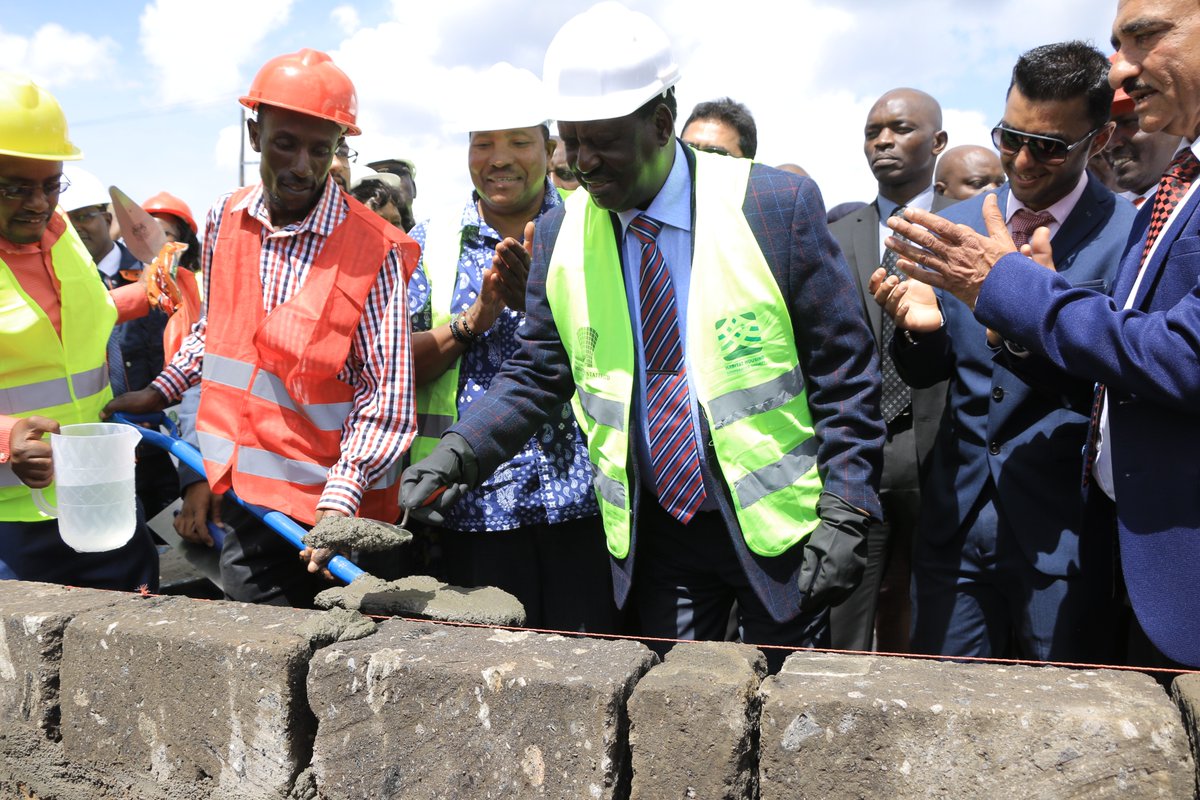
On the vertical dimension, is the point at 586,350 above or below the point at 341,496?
above

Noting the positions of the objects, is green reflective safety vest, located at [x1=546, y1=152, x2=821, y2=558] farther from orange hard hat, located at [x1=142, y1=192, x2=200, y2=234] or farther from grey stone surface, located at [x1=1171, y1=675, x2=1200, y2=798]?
orange hard hat, located at [x1=142, y1=192, x2=200, y2=234]

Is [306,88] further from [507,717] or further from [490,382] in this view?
[507,717]

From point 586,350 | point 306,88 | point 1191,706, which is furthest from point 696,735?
point 306,88

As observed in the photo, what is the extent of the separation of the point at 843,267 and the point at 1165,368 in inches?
33.4

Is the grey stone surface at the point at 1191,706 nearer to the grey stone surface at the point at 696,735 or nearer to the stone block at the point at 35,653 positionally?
the grey stone surface at the point at 696,735

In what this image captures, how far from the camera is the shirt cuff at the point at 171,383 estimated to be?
130 inches

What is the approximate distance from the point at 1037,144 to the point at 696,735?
179 centimetres

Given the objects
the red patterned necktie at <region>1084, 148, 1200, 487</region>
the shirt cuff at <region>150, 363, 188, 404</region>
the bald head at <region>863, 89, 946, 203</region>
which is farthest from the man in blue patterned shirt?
the bald head at <region>863, 89, 946, 203</region>

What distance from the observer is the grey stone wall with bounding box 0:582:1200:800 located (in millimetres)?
1827

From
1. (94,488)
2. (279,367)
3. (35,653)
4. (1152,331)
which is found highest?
(1152,331)

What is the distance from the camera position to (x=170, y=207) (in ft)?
22.7

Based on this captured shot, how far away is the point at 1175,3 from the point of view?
2.04m

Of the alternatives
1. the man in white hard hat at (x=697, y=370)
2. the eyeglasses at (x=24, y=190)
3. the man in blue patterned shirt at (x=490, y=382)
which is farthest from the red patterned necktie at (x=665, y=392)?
the eyeglasses at (x=24, y=190)

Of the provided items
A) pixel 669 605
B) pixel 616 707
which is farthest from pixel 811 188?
pixel 616 707
